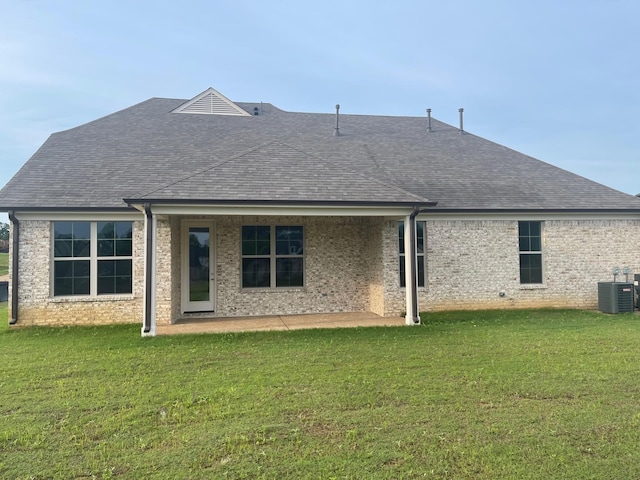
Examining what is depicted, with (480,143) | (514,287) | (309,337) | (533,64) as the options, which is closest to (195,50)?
(480,143)

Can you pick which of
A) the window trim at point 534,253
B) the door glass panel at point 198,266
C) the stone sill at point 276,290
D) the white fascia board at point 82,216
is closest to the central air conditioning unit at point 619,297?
the window trim at point 534,253

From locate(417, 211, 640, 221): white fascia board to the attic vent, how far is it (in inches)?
339

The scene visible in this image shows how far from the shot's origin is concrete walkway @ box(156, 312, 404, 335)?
9184mm

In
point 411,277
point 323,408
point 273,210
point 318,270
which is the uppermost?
point 273,210

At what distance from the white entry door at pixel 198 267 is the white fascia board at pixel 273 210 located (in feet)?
8.25

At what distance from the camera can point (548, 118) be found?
2741 cm

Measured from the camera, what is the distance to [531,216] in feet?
39.0

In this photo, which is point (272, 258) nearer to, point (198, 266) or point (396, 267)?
point (198, 266)

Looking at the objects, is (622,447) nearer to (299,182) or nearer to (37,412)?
(37,412)

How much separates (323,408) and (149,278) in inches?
215

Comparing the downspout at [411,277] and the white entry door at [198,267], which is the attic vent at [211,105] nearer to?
the white entry door at [198,267]

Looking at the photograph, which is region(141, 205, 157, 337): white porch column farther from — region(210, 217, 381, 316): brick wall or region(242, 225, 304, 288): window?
region(242, 225, 304, 288): window

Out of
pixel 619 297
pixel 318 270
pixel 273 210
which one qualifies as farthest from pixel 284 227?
pixel 619 297

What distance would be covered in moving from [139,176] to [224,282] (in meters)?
3.69
